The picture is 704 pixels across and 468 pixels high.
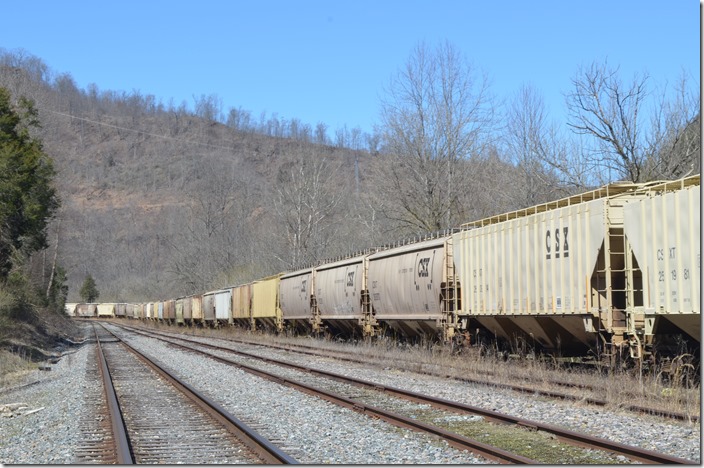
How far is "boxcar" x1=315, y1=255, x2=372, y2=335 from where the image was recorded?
26.1m

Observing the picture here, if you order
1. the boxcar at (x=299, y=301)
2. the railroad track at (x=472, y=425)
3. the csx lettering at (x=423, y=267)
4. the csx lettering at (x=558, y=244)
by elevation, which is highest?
the csx lettering at (x=558, y=244)

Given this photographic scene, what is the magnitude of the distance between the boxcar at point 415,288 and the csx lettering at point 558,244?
489 cm

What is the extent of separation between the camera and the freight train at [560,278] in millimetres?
11508

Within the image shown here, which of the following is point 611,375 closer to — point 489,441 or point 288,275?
point 489,441

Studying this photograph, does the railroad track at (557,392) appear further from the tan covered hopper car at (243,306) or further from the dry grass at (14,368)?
the tan covered hopper car at (243,306)

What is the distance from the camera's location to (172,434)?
10.3 meters

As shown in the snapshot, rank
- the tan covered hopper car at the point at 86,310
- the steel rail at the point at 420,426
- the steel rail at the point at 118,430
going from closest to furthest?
the steel rail at the point at 420,426 < the steel rail at the point at 118,430 < the tan covered hopper car at the point at 86,310

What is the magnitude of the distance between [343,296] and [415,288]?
667cm

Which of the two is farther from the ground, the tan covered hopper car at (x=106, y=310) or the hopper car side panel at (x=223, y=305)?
the hopper car side panel at (x=223, y=305)

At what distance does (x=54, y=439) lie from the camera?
10148 mm

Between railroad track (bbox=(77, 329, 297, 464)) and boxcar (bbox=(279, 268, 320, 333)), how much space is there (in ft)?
53.8

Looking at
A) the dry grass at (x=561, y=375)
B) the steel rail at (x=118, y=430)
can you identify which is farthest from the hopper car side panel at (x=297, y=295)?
the steel rail at (x=118, y=430)

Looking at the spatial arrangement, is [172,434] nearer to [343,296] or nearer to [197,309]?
[343,296]

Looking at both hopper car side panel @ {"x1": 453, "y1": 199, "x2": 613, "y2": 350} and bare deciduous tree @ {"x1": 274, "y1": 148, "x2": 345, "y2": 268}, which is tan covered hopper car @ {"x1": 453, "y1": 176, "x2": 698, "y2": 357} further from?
bare deciduous tree @ {"x1": 274, "y1": 148, "x2": 345, "y2": 268}
